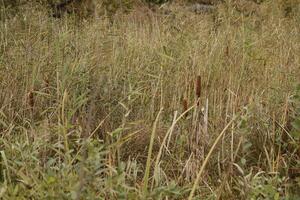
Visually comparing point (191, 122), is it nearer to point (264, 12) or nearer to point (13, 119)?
point (13, 119)

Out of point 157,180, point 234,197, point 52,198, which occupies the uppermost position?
point 52,198

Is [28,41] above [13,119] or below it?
above

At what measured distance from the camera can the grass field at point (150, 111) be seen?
Result: 1555 mm

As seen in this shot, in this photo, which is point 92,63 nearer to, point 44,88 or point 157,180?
point 44,88

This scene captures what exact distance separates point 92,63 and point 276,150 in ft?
4.25

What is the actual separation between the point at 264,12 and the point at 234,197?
8.98 ft

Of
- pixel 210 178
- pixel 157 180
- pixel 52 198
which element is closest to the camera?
pixel 52 198

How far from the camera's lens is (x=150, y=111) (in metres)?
2.37

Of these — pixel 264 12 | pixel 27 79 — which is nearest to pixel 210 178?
pixel 27 79

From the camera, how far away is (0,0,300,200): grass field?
1555 mm

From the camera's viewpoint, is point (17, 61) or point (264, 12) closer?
point (17, 61)

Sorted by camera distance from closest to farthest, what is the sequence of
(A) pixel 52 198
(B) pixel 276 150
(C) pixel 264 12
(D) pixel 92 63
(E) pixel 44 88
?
(A) pixel 52 198 < (B) pixel 276 150 < (E) pixel 44 88 < (D) pixel 92 63 < (C) pixel 264 12

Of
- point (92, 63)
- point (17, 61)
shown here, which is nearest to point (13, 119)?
point (17, 61)

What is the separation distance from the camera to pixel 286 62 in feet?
9.61
